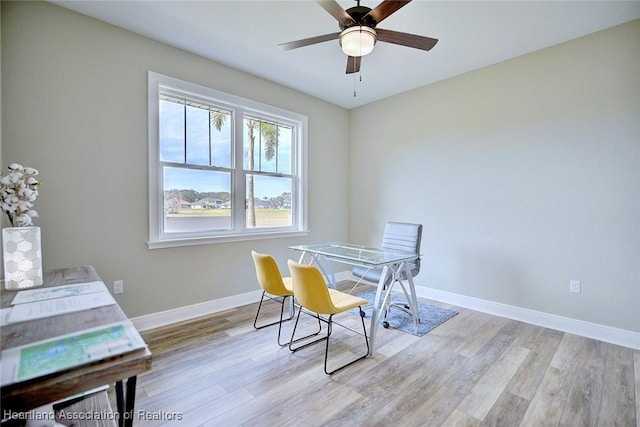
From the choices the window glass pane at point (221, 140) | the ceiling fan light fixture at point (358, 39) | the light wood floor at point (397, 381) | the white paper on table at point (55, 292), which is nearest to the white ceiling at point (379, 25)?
the ceiling fan light fixture at point (358, 39)

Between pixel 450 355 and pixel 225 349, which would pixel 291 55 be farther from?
pixel 450 355

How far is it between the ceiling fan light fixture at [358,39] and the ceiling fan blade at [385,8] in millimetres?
91

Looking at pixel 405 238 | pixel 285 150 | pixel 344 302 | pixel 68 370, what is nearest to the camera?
pixel 68 370

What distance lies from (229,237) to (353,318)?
1630 millimetres

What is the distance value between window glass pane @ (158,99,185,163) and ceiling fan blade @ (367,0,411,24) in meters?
2.11

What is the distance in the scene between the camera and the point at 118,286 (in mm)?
2543

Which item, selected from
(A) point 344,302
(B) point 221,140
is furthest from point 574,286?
(B) point 221,140

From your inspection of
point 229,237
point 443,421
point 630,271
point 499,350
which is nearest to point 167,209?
point 229,237

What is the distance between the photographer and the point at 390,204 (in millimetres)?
4191

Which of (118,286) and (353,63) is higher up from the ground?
(353,63)

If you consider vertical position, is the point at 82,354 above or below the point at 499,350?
above

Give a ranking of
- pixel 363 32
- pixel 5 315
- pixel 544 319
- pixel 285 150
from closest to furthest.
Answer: pixel 5 315 < pixel 363 32 < pixel 544 319 < pixel 285 150

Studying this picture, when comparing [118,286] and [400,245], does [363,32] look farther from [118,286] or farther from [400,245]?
[118,286]

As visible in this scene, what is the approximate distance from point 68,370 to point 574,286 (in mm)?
3666
